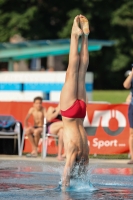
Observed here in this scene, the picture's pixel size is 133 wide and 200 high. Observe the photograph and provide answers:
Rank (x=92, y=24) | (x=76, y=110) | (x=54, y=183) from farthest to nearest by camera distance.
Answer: (x=92, y=24) < (x=54, y=183) < (x=76, y=110)

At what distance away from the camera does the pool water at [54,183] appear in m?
8.43

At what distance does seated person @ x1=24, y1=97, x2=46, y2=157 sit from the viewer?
50.1 ft

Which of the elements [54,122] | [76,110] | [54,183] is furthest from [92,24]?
[76,110]

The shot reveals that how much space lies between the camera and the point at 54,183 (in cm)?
997

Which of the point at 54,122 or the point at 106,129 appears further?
the point at 106,129

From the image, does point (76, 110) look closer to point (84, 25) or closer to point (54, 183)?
point (84, 25)

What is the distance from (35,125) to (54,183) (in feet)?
Result: 18.8

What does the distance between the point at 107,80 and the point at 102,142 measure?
43021 millimetres

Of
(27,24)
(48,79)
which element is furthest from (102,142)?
(27,24)

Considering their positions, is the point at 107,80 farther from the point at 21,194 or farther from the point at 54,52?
the point at 21,194

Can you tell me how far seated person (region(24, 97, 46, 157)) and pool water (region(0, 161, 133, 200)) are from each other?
193 centimetres

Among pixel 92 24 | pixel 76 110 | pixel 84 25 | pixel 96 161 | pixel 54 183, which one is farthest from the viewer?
pixel 92 24

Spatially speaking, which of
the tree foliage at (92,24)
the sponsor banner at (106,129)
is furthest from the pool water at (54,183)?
the tree foliage at (92,24)

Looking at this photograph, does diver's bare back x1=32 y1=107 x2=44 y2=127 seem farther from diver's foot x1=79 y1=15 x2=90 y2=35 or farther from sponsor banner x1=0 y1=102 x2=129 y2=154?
diver's foot x1=79 y1=15 x2=90 y2=35
